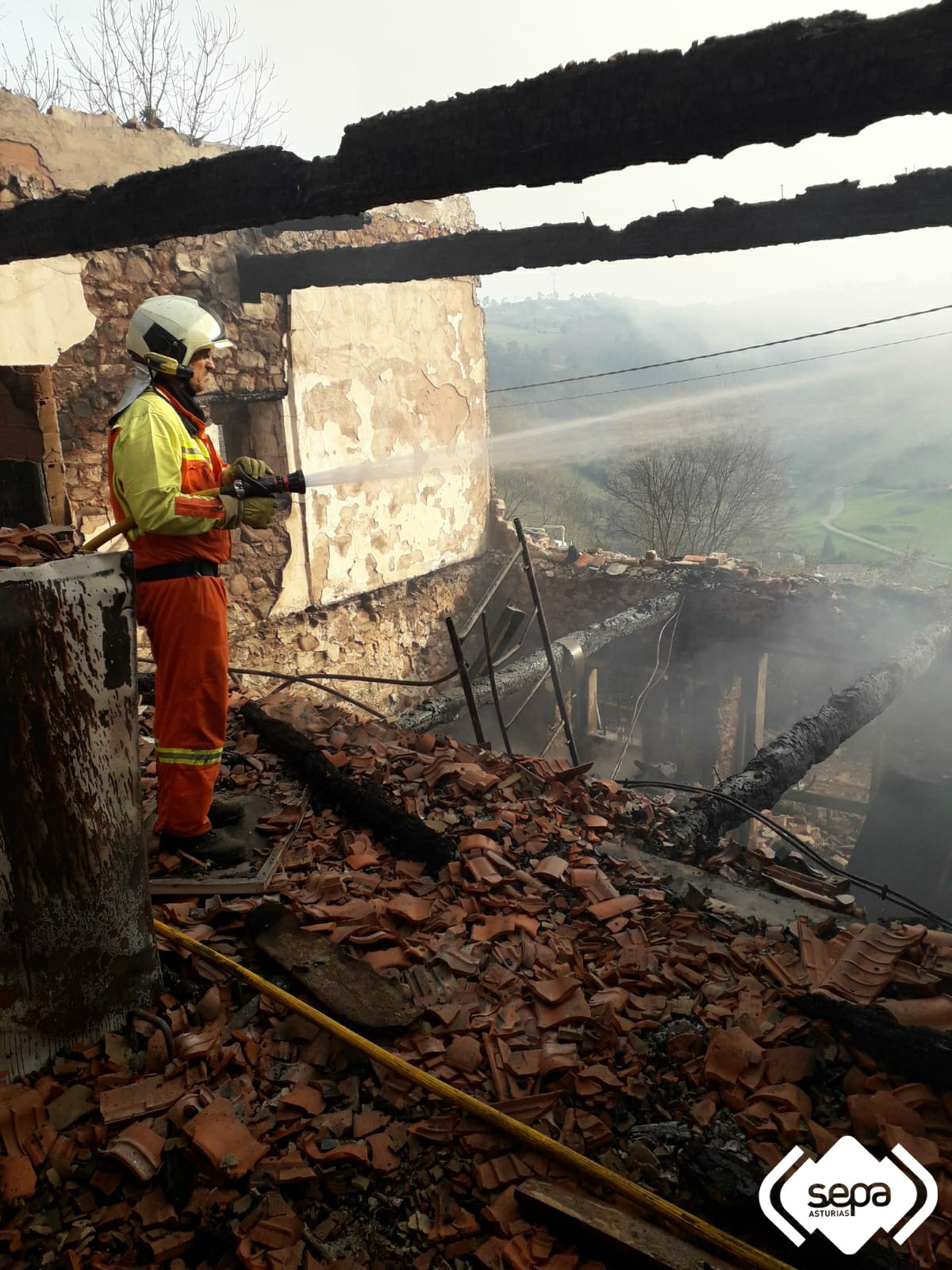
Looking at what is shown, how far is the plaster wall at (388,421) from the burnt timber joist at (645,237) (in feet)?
4.59

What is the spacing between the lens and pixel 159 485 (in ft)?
9.70

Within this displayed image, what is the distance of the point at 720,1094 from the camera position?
2299 mm

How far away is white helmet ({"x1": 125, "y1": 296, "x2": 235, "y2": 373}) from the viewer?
3.18m

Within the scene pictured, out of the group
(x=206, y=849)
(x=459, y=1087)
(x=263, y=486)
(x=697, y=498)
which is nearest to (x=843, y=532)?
(x=697, y=498)

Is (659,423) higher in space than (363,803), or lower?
higher

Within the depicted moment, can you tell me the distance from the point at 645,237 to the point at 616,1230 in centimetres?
542

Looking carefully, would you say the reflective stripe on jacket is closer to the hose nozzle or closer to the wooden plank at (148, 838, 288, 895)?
the hose nozzle

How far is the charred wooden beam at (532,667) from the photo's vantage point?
688 centimetres

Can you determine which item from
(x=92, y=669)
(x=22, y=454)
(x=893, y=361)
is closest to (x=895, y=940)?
(x=92, y=669)

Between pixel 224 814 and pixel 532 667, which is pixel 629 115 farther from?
pixel 532 667

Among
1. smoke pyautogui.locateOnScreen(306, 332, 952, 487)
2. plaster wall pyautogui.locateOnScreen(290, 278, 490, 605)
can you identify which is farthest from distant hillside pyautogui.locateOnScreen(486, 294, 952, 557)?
plaster wall pyautogui.locateOnScreen(290, 278, 490, 605)

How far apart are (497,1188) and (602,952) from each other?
3.56 ft

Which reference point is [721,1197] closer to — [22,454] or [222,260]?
[22,454]

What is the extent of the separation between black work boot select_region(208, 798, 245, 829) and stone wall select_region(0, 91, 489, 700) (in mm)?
2688
